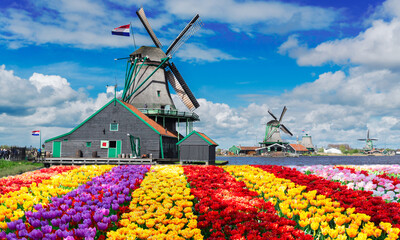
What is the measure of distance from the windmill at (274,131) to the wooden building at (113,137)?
60.9 m

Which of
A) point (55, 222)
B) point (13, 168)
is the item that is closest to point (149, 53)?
point (13, 168)

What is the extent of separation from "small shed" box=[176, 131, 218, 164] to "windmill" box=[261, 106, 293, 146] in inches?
2400

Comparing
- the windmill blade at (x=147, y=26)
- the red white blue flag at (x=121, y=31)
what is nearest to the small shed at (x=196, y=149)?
the red white blue flag at (x=121, y=31)

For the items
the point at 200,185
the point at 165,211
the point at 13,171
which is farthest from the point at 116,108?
the point at 165,211

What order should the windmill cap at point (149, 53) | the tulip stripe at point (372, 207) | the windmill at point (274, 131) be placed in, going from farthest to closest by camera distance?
the windmill at point (274, 131) < the windmill cap at point (149, 53) < the tulip stripe at point (372, 207)

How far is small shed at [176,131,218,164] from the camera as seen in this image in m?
31.5

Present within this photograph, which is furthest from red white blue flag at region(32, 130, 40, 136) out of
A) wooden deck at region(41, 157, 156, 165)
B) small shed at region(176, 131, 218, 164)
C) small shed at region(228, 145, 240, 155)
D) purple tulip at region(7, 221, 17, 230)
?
small shed at region(228, 145, 240, 155)

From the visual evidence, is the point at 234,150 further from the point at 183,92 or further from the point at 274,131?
the point at 183,92

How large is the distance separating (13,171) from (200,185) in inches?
728

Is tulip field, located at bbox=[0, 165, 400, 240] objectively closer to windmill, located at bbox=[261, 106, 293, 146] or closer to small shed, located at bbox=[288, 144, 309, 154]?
windmill, located at bbox=[261, 106, 293, 146]

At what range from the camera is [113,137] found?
32.6 metres

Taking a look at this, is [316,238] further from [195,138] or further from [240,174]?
[195,138]

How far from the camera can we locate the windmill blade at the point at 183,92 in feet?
129

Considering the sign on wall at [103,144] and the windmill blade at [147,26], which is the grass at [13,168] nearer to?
the sign on wall at [103,144]
